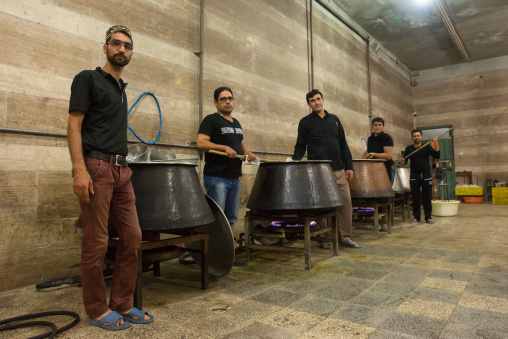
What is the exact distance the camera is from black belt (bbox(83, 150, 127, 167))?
1.97 meters

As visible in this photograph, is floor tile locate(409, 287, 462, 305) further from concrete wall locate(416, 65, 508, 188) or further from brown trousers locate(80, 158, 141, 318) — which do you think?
concrete wall locate(416, 65, 508, 188)

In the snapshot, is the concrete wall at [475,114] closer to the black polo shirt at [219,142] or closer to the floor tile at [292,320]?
the black polo shirt at [219,142]

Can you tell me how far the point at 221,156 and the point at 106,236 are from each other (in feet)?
5.09

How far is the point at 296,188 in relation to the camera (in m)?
3.31

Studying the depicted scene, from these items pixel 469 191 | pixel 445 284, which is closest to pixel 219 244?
pixel 445 284

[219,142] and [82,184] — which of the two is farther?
[219,142]

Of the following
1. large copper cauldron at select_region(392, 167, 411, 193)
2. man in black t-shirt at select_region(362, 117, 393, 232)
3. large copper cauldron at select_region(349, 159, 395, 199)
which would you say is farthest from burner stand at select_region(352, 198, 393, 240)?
large copper cauldron at select_region(392, 167, 411, 193)

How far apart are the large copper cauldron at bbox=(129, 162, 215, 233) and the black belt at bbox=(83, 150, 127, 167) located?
0.95 ft

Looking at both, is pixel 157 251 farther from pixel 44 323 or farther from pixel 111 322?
pixel 44 323

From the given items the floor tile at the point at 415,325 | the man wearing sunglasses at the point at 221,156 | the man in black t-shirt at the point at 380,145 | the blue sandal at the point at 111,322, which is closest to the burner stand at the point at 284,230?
the man wearing sunglasses at the point at 221,156

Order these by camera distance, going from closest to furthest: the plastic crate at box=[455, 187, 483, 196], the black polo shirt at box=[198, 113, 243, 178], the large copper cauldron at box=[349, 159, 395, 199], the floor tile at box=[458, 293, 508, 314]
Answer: the floor tile at box=[458, 293, 508, 314] → the black polo shirt at box=[198, 113, 243, 178] → the large copper cauldron at box=[349, 159, 395, 199] → the plastic crate at box=[455, 187, 483, 196]

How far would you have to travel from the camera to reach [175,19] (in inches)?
160

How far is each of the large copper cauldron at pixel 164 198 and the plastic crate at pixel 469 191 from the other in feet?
35.0

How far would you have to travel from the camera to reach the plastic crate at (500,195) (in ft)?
32.5
